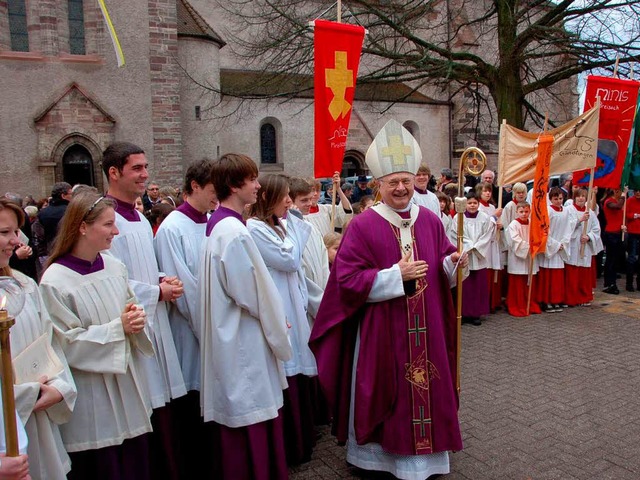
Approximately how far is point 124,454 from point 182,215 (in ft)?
5.11

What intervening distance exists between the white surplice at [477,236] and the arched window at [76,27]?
15390 millimetres

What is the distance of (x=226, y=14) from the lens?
24531 millimetres

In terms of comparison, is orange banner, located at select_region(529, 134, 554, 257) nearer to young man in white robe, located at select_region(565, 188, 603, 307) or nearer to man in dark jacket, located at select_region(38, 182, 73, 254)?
young man in white robe, located at select_region(565, 188, 603, 307)

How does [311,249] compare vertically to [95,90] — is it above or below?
below

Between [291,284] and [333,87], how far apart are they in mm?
2495

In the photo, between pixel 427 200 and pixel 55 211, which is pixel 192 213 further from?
pixel 55 211

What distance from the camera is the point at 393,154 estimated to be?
3.60 metres

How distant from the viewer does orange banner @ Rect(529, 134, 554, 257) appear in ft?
25.5

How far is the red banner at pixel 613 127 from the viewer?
357 inches

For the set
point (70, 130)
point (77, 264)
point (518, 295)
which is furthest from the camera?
point (70, 130)

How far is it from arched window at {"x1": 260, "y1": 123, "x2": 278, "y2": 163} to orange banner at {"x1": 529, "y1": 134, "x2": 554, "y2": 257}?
16390 mm

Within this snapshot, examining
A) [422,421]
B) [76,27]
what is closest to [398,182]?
[422,421]

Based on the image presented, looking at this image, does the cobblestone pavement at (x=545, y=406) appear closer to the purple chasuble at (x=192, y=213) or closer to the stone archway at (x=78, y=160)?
the purple chasuble at (x=192, y=213)

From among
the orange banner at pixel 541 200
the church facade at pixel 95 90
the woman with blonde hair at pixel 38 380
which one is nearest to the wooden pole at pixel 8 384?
the woman with blonde hair at pixel 38 380
